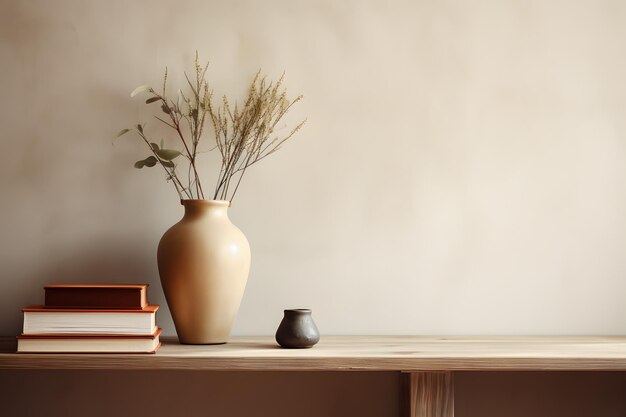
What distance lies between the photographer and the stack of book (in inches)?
58.7

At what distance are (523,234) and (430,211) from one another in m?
0.30

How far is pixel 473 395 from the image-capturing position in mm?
1928

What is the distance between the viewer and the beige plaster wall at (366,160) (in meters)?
1.93

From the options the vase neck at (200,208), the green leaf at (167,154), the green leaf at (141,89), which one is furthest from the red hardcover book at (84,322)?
the green leaf at (141,89)

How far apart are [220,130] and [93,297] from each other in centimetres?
66

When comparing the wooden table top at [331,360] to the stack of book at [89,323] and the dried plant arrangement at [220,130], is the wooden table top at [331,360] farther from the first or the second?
the dried plant arrangement at [220,130]

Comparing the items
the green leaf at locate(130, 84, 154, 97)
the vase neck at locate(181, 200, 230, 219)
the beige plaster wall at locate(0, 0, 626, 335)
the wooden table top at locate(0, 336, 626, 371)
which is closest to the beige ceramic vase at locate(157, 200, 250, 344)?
the vase neck at locate(181, 200, 230, 219)

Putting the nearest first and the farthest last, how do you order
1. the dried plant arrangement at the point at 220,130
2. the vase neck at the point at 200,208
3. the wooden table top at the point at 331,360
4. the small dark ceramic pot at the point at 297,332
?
1. the wooden table top at the point at 331,360
2. the small dark ceramic pot at the point at 297,332
3. the vase neck at the point at 200,208
4. the dried plant arrangement at the point at 220,130

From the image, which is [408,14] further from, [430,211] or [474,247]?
[474,247]

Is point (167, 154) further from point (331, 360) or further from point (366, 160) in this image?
point (331, 360)

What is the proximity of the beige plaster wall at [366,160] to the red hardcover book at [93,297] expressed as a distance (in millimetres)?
363

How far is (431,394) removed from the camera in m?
1.51

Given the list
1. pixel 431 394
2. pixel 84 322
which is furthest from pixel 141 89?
pixel 431 394

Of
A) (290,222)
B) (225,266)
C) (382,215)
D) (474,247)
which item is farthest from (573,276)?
(225,266)
